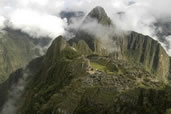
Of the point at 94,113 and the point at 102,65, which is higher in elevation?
the point at 102,65

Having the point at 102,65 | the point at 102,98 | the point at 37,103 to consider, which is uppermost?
the point at 102,65

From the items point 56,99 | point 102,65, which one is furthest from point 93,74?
point 102,65

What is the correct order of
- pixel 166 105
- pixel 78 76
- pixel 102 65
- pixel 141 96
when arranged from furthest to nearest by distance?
1. pixel 102 65
2. pixel 78 76
3. pixel 141 96
4. pixel 166 105

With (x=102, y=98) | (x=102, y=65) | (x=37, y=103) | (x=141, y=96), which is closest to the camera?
(x=141, y=96)

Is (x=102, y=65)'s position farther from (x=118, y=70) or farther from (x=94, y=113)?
(x=94, y=113)

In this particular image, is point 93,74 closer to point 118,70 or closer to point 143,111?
point 118,70

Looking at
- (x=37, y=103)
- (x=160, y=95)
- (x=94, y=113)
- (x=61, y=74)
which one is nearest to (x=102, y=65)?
(x=61, y=74)

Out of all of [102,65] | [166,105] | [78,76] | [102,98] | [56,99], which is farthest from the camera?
[102,65]

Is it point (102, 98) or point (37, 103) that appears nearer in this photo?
point (102, 98)

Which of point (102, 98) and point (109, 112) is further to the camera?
point (102, 98)
